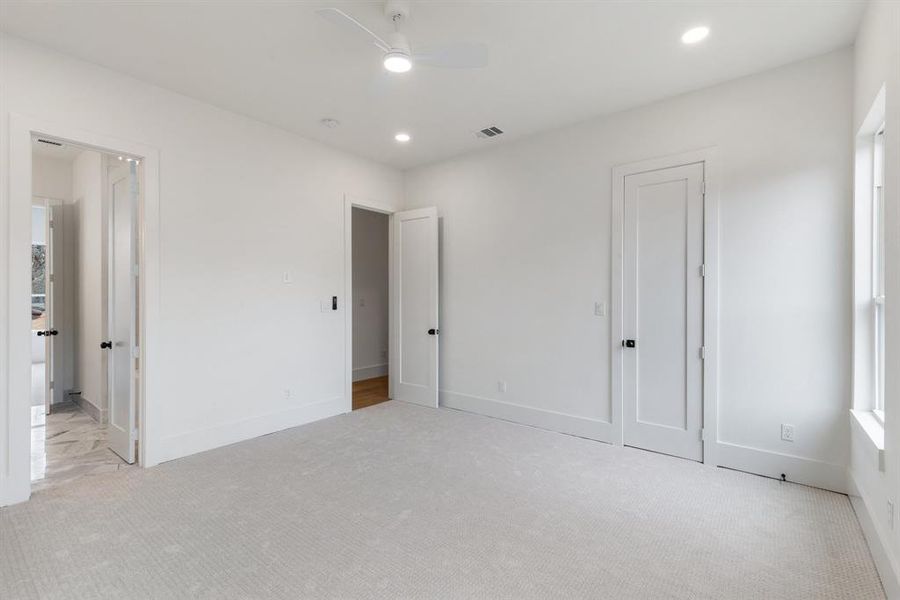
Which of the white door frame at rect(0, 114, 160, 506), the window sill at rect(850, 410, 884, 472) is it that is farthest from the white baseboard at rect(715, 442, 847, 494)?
the white door frame at rect(0, 114, 160, 506)

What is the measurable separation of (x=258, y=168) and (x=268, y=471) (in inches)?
105

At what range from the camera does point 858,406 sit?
274cm

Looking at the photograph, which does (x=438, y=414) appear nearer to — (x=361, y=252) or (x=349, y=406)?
(x=349, y=406)

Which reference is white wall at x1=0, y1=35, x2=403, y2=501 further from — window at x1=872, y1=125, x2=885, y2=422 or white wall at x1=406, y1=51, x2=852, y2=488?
window at x1=872, y1=125, x2=885, y2=422

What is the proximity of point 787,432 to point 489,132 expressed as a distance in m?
3.48

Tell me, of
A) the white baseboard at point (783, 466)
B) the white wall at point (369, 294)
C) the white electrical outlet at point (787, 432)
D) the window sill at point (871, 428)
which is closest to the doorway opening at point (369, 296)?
the white wall at point (369, 294)

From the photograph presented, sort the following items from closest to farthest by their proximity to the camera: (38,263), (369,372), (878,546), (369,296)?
(878,546), (38,263), (369,372), (369,296)

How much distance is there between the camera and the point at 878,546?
208 cm

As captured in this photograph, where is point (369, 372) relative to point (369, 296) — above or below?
below

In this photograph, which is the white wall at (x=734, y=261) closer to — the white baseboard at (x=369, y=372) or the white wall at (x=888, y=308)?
the white wall at (x=888, y=308)

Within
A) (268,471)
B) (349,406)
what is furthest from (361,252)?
(268,471)

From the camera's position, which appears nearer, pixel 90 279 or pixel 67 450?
pixel 67 450

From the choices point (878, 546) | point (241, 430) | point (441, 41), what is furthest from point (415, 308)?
point (878, 546)

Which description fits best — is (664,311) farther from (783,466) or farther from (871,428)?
(871,428)
